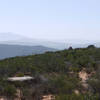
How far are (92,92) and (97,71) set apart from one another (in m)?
3.66

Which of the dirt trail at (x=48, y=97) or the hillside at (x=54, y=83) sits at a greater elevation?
the hillside at (x=54, y=83)

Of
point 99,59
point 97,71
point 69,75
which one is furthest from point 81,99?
point 99,59

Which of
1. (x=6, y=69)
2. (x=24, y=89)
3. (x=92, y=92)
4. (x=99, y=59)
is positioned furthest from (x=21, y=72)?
(x=99, y=59)

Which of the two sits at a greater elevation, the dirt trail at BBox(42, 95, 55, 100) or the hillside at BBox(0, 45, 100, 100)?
the hillside at BBox(0, 45, 100, 100)

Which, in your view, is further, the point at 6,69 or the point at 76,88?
the point at 6,69

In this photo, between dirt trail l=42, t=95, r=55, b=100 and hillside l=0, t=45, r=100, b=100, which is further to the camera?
hillside l=0, t=45, r=100, b=100

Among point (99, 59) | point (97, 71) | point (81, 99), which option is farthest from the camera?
point (99, 59)

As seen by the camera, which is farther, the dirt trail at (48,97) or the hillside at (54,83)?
the hillside at (54,83)

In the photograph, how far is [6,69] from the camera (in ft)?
48.3

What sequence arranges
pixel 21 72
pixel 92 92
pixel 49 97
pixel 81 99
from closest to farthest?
pixel 81 99 → pixel 49 97 → pixel 92 92 → pixel 21 72

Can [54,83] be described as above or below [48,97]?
above

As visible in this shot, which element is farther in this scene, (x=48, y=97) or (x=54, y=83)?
(x=54, y=83)

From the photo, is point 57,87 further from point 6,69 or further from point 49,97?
point 6,69

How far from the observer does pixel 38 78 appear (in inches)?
506
